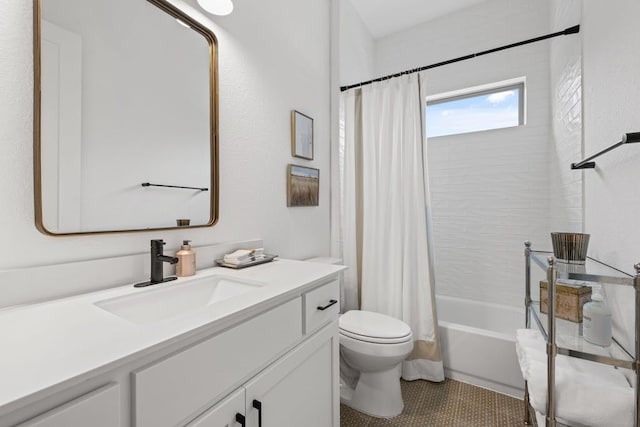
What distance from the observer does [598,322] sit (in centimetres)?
104

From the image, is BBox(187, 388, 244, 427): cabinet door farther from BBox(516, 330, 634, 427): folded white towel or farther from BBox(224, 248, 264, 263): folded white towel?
BBox(516, 330, 634, 427): folded white towel

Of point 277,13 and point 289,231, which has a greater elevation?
point 277,13

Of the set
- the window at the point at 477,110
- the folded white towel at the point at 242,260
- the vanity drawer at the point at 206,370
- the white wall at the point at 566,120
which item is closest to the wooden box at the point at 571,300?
the white wall at the point at 566,120

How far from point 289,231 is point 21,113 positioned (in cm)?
120

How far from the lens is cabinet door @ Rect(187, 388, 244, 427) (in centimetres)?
65

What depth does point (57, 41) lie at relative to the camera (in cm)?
85

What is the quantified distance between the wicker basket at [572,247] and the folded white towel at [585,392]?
400mm

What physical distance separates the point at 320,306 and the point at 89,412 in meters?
0.73

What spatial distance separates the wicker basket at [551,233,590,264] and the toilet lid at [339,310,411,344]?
840 mm

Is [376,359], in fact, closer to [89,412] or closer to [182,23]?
[89,412]

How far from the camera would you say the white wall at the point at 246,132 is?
30.0 inches

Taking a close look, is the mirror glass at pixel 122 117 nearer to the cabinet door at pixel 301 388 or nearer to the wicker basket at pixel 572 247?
the cabinet door at pixel 301 388

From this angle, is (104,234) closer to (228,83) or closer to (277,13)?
(228,83)

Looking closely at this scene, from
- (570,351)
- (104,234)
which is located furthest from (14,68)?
(570,351)
